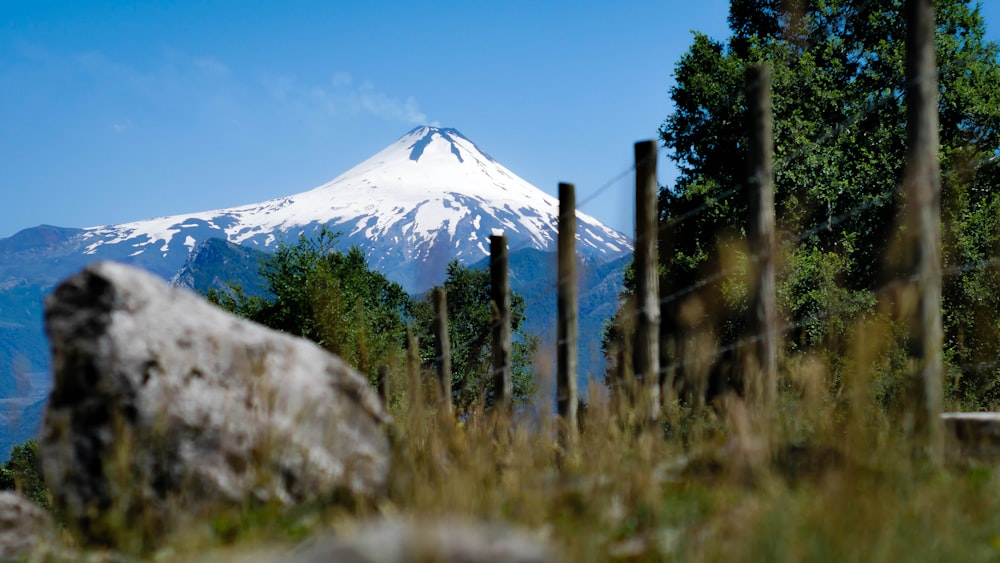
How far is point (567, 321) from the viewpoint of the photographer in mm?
7984

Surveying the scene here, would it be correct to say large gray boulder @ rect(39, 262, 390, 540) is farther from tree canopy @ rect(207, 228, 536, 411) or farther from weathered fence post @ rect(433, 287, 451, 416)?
tree canopy @ rect(207, 228, 536, 411)

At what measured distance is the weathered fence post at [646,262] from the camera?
771 cm

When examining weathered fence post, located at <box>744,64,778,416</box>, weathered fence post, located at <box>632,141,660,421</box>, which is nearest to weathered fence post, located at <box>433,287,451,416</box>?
weathered fence post, located at <box>632,141,660,421</box>

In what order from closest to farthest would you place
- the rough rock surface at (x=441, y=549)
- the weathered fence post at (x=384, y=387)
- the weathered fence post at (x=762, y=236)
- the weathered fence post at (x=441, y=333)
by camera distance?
the rough rock surface at (x=441, y=549), the weathered fence post at (x=762, y=236), the weathered fence post at (x=384, y=387), the weathered fence post at (x=441, y=333)

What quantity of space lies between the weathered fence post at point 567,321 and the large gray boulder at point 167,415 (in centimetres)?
331

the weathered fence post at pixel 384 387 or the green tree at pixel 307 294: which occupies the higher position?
the green tree at pixel 307 294

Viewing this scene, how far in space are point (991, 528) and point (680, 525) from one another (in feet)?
4.38

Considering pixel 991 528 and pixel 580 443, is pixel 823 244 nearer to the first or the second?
pixel 580 443

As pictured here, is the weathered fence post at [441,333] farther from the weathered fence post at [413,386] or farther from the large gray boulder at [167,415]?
the large gray boulder at [167,415]

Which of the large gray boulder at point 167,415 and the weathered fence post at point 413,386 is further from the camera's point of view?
the weathered fence post at point 413,386

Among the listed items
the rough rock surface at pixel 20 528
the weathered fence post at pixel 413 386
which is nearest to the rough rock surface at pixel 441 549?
the rough rock surface at pixel 20 528

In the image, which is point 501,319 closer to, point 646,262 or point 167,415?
point 646,262

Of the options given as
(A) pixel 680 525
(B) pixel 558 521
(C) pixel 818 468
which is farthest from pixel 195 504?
(C) pixel 818 468

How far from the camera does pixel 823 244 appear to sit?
77.4 feet
